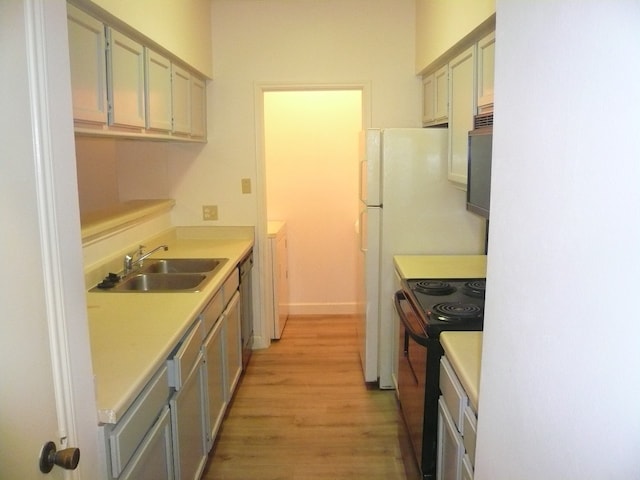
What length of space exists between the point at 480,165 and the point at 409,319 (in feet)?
2.44

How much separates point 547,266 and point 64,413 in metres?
0.91

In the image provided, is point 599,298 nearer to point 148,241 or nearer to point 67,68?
point 67,68

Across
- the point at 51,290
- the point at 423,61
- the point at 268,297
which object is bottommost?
the point at 268,297

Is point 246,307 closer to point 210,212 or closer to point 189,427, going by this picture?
point 210,212

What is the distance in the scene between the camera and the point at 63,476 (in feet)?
3.43

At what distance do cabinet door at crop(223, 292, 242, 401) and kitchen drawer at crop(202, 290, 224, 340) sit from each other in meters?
0.13

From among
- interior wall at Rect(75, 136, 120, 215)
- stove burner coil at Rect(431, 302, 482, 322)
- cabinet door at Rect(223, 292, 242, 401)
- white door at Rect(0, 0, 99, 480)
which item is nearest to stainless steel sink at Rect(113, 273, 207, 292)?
cabinet door at Rect(223, 292, 242, 401)

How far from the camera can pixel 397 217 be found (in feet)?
10.8

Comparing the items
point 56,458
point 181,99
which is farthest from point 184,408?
point 181,99

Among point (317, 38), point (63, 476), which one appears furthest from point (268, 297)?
point (63, 476)

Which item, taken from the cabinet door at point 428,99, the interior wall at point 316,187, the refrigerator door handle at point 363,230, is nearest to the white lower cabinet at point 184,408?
the refrigerator door handle at point 363,230

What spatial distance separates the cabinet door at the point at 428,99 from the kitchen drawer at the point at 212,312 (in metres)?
1.72

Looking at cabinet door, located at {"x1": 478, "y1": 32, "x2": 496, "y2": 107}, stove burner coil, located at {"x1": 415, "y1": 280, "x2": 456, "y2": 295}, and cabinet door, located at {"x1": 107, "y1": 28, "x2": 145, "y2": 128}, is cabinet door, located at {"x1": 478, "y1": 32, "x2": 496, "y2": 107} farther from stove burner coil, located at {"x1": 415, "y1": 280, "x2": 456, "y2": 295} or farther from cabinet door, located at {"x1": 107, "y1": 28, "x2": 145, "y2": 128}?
cabinet door, located at {"x1": 107, "y1": 28, "x2": 145, "y2": 128}

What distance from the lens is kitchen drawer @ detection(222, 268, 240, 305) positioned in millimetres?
2947
